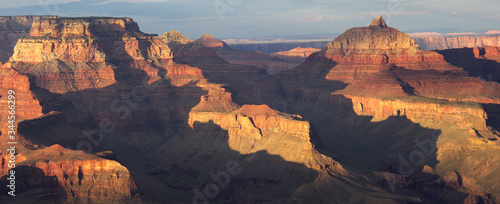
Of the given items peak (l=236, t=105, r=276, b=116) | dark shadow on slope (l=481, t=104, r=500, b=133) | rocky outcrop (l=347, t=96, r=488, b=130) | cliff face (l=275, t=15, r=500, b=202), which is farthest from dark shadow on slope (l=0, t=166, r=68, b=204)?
dark shadow on slope (l=481, t=104, r=500, b=133)

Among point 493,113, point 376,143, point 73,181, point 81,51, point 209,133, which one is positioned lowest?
point 376,143

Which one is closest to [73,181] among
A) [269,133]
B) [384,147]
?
[269,133]

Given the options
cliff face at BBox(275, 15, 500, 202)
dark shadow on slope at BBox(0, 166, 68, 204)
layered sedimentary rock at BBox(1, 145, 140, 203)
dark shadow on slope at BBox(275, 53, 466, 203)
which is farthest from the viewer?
cliff face at BBox(275, 15, 500, 202)

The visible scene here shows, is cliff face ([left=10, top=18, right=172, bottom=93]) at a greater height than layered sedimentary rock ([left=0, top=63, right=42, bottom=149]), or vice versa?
cliff face ([left=10, top=18, right=172, bottom=93])

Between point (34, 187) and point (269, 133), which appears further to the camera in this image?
point (269, 133)

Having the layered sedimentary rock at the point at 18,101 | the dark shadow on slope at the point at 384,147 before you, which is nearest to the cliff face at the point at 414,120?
the dark shadow on slope at the point at 384,147

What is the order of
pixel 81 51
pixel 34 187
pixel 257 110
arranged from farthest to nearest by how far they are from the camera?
pixel 81 51, pixel 257 110, pixel 34 187

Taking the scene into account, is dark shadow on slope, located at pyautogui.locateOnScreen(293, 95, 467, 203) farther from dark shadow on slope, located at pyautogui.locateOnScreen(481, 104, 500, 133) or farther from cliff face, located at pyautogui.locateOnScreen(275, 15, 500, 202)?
dark shadow on slope, located at pyautogui.locateOnScreen(481, 104, 500, 133)

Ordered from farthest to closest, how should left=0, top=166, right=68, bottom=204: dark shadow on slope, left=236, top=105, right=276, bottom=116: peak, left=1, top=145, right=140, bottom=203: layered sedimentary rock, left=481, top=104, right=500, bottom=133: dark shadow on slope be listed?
left=481, top=104, right=500, bottom=133: dark shadow on slope → left=236, top=105, right=276, bottom=116: peak → left=1, top=145, right=140, bottom=203: layered sedimentary rock → left=0, top=166, right=68, bottom=204: dark shadow on slope

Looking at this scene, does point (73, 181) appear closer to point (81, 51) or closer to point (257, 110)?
point (257, 110)

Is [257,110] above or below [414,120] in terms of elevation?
above
